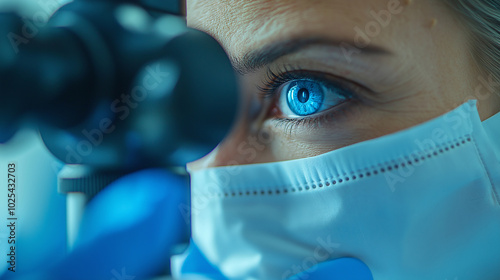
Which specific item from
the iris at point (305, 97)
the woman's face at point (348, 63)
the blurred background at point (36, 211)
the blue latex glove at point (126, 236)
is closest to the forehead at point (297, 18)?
the woman's face at point (348, 63)

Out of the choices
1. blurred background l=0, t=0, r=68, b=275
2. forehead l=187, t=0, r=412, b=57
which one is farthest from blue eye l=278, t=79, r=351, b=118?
blurred background l=0, t=0, r=68, b=275

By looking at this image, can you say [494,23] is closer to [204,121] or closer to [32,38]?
[204,121]

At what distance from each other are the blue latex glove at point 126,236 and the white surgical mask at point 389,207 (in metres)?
0.11

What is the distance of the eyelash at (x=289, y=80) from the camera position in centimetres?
67

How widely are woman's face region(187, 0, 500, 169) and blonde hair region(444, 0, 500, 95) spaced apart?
13 mm

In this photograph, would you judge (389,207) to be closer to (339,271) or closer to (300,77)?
(339,271)

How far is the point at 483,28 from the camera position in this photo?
65 centimetres

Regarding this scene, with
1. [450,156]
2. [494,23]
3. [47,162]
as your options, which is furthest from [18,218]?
[494,23]

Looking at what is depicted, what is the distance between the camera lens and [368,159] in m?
0.64

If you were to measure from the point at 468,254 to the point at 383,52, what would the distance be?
0.30 m

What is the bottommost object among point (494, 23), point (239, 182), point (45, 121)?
point (239, 182)

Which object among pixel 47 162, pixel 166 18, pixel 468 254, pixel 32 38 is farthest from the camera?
pixel 47 162

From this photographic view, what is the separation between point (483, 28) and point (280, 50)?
29 cm

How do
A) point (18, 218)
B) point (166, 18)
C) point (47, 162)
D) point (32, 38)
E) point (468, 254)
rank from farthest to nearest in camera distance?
point (47, 162) < point (18, 218) < point (468, 254) < point (166, 18) < point (32, 38)
